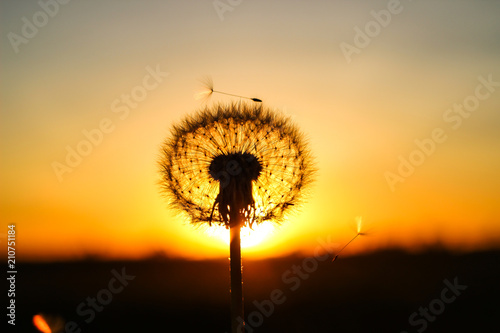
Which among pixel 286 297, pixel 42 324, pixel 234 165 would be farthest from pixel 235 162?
pixel 286 297

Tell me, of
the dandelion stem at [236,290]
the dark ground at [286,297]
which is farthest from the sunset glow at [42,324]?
the dark ground at [286,297]

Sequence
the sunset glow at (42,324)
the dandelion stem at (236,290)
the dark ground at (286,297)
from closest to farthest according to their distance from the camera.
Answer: the sunset glow at (42,324)
the dandelion stem at (236,290)
the dark ground at (286,297)

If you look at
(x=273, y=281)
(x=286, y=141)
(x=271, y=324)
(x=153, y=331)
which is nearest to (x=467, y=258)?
(x=273, y=281)

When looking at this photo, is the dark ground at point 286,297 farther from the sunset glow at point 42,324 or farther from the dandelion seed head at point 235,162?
the sunset glow at point 42,324

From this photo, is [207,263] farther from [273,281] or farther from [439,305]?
[439,305]

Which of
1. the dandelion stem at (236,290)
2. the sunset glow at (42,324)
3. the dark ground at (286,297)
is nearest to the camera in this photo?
the sunset glow at (42,324)

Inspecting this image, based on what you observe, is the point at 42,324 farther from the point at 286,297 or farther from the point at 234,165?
the point at 286,297

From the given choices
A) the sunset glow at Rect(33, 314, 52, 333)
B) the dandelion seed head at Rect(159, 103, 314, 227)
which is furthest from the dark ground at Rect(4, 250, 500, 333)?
the sunset glow at Rect(33, 314, 52, 333)
